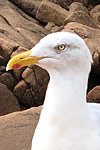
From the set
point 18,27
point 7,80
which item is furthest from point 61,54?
point 18,27

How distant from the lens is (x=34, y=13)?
973 centimetres

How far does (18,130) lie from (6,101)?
1910 millimetres

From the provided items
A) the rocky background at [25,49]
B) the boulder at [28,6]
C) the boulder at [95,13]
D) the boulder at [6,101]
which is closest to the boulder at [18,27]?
the rocky background at [25,49]

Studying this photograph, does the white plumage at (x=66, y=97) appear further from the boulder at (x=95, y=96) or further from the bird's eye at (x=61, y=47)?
the boulder at (x=95, y=96)

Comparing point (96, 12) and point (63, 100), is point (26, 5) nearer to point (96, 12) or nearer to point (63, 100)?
point (96, 12)

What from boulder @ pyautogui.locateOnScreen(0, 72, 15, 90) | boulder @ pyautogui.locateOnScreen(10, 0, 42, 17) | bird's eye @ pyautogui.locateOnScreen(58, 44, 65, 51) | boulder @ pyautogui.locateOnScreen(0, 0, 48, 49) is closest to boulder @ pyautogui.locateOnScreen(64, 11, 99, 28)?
boulder @ pyautogui.locateOnScreen(0, 0, 48, 49)

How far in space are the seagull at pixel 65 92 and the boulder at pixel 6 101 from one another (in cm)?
347

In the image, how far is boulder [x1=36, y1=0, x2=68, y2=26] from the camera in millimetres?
9188

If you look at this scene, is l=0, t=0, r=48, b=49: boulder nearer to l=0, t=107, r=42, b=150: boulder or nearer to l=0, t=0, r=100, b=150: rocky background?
l=0, t=0, r=100, b=150: rocky background

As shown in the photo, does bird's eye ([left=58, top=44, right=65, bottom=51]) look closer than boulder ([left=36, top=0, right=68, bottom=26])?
Yes

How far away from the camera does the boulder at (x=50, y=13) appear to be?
30.1ft

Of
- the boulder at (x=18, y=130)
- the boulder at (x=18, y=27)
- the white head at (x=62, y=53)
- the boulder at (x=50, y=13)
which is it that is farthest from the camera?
the boulder at (x=50, y=13)

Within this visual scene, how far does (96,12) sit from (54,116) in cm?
833

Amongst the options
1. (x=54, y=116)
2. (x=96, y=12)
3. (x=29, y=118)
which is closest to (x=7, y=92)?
(x=29, y=118)
